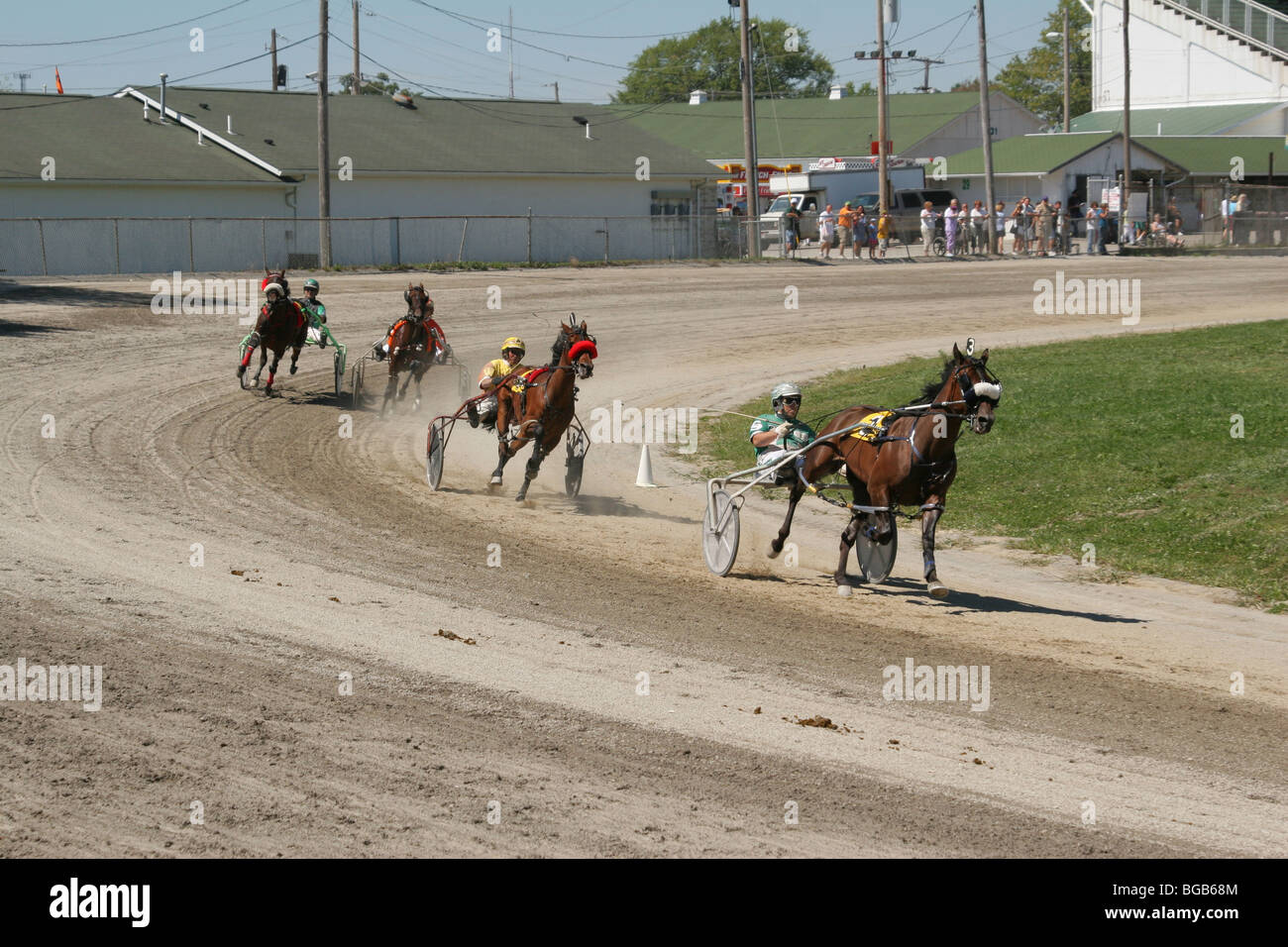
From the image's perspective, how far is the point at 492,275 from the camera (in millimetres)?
38438

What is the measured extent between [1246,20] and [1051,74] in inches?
1511

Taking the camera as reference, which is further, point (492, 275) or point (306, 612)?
point (492, 275)

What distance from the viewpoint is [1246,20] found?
75.1 m

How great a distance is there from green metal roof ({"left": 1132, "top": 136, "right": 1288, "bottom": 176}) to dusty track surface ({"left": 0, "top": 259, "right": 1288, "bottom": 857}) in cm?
5260

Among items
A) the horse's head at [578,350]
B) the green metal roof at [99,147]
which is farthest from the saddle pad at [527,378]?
the green metal roof at [99,147]

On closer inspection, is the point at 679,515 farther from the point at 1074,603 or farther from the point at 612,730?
the point at 612,730

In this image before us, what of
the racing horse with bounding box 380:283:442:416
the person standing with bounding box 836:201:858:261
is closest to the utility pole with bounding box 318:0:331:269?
the person standing with bounding box 836:201:858:261

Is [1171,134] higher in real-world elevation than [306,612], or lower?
higher

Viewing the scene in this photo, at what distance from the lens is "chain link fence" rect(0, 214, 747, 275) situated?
1485 inches

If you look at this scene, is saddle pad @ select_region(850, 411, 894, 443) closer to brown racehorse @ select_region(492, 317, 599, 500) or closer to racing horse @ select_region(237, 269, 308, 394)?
brown racehorse @ select_region(492, 317, 599, 500)

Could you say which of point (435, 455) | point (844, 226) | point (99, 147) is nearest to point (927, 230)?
point (844, 226)

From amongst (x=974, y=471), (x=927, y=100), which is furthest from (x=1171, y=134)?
(x=974, y=471)

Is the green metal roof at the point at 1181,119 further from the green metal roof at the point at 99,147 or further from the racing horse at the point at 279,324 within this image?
the racing horse at the point at 279,324
